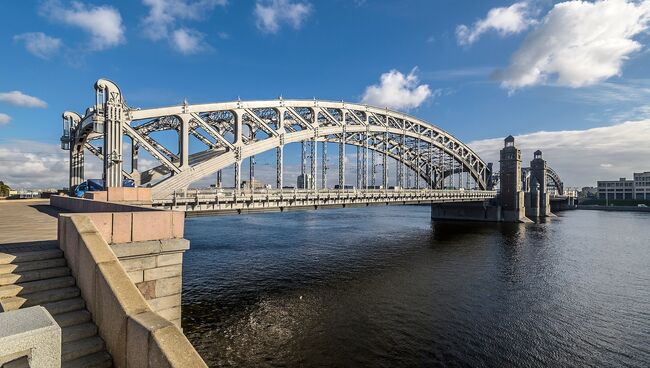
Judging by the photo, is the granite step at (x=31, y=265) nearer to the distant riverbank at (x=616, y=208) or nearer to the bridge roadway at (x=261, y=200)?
the bridge roadway at (x=261, y=200)

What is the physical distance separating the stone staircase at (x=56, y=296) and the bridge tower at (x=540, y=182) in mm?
114886

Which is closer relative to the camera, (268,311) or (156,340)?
(156,340)

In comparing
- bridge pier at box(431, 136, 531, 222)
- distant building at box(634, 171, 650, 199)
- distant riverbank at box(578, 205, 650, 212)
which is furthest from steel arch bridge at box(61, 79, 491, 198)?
distant building at box(634, 171, 650, 199)

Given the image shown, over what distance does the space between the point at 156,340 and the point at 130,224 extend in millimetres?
5341

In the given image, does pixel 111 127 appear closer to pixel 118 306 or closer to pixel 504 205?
pixel 118 306

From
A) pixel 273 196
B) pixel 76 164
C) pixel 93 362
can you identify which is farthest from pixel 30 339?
pixel 76 164

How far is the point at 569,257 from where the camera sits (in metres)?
35.5

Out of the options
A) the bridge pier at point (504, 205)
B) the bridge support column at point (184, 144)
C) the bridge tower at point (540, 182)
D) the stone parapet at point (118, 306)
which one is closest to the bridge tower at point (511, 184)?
the bridge pier at point (504, 205)

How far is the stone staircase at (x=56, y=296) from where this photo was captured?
6016mm

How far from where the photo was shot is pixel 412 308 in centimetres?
1922

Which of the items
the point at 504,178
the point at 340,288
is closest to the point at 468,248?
the point at 340,288

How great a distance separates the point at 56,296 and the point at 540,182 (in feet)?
433

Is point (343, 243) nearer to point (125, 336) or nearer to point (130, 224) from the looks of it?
point (130, 224)

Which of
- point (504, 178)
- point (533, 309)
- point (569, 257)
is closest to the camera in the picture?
point (533, 309)
